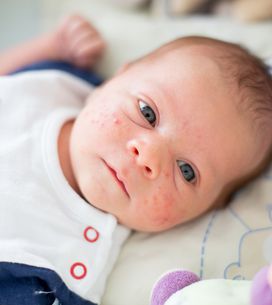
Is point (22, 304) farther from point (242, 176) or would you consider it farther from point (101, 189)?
point (242, 176)

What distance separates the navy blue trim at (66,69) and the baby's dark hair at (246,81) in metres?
0.31

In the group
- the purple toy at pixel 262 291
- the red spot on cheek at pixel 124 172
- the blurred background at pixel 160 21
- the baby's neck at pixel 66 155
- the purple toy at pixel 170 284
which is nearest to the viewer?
the purple toy at pixel 262 291

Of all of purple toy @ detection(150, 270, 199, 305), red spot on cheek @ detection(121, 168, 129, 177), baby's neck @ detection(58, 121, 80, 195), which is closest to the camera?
purple toy @ detection(150, 270, 199, 305)

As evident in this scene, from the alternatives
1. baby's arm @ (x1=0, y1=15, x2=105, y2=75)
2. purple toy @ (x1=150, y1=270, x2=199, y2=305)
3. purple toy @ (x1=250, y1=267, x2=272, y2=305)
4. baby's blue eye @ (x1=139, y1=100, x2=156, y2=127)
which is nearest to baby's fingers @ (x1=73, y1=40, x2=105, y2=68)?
baby's arm @ (x1=0, y1=15, x2=105, y2=75)

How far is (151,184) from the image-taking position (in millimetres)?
817

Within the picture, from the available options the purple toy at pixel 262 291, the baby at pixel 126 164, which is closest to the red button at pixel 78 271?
the baby at pixel 126 164

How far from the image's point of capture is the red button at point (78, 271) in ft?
2.72

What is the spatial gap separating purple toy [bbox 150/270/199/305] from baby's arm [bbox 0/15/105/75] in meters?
0.69


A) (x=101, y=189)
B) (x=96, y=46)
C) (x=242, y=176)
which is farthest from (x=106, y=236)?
(x=96, y=46)

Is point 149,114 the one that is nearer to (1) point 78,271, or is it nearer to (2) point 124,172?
(2) point 124,172

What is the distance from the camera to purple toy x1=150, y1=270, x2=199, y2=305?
2.29 ft

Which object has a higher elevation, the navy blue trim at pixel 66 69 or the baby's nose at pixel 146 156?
the baby's nose at pixel 146 156

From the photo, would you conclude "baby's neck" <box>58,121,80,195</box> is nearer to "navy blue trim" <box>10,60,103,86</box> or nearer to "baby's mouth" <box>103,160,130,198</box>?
"baby's mouth" <box>103,160,130,198</box>

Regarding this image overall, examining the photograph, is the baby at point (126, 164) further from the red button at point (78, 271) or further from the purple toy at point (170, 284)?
the purple toy at point (170, 284)
